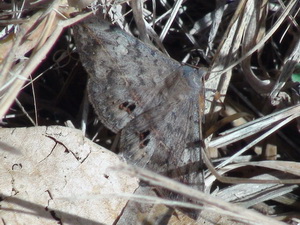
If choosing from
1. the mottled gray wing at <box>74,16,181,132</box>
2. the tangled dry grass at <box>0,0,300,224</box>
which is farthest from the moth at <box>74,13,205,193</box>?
the tangled dry grass at <box>0,0,300,224</box>

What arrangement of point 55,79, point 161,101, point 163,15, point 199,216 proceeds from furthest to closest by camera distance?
point 55,79
point 163,15
point 161,101
point 199,216

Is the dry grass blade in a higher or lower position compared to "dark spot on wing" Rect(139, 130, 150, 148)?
higher

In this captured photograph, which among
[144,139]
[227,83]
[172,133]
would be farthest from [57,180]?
[227,83]

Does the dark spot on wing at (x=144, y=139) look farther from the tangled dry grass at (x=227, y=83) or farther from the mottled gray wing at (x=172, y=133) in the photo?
the tangled dry grass at (x=227, y=83)

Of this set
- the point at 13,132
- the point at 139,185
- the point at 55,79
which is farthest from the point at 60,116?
the point at 139,185

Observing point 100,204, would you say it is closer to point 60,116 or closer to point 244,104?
point 60,116

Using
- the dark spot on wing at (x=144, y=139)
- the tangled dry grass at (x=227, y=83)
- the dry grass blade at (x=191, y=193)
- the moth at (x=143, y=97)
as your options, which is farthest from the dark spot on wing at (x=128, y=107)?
the dry grass blade at (x=191, y=193)

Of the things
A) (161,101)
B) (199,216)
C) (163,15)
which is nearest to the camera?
(199,216)

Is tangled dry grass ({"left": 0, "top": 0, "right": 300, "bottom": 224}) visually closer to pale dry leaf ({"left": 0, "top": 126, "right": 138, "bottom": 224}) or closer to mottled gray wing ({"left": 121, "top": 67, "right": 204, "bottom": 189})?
mottled gray wing ({"left": 121, "top": 67, "right": 204, "bottom": 189})
